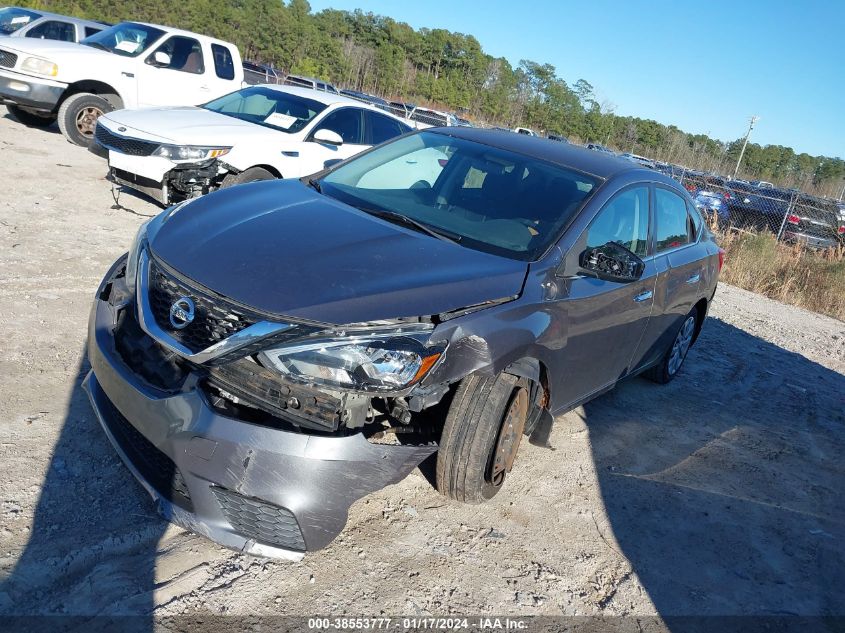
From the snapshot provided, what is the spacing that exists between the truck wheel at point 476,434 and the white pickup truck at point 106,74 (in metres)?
9.11

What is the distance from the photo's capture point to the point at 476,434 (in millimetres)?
3105

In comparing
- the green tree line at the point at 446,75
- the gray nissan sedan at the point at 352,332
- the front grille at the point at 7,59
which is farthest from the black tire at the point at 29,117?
the green tree line at the point at 446,75

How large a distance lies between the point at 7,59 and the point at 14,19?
402cm

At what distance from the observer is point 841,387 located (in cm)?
Result: 710

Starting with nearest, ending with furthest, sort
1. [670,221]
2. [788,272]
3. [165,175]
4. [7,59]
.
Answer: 1. [670,221]
2. [165,175]
3. [7,59]
4. [788,272]

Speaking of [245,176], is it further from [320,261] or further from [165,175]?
[320,261]

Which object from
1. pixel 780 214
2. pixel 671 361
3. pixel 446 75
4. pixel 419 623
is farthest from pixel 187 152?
pixel 446 75

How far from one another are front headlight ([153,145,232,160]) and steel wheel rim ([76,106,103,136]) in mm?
3970

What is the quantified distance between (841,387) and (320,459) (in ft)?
21.4

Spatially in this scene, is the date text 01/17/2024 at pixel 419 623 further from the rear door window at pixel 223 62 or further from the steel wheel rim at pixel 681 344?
the rear door window at pixel 223 62

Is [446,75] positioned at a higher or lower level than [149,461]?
higher

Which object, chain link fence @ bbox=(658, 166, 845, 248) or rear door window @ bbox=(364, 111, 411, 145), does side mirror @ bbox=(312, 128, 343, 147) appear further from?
chain link fence @ bbox=(658, 166, 845, 248)

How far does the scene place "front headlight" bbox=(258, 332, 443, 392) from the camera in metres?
2.56

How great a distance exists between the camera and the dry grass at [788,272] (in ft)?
38.1
